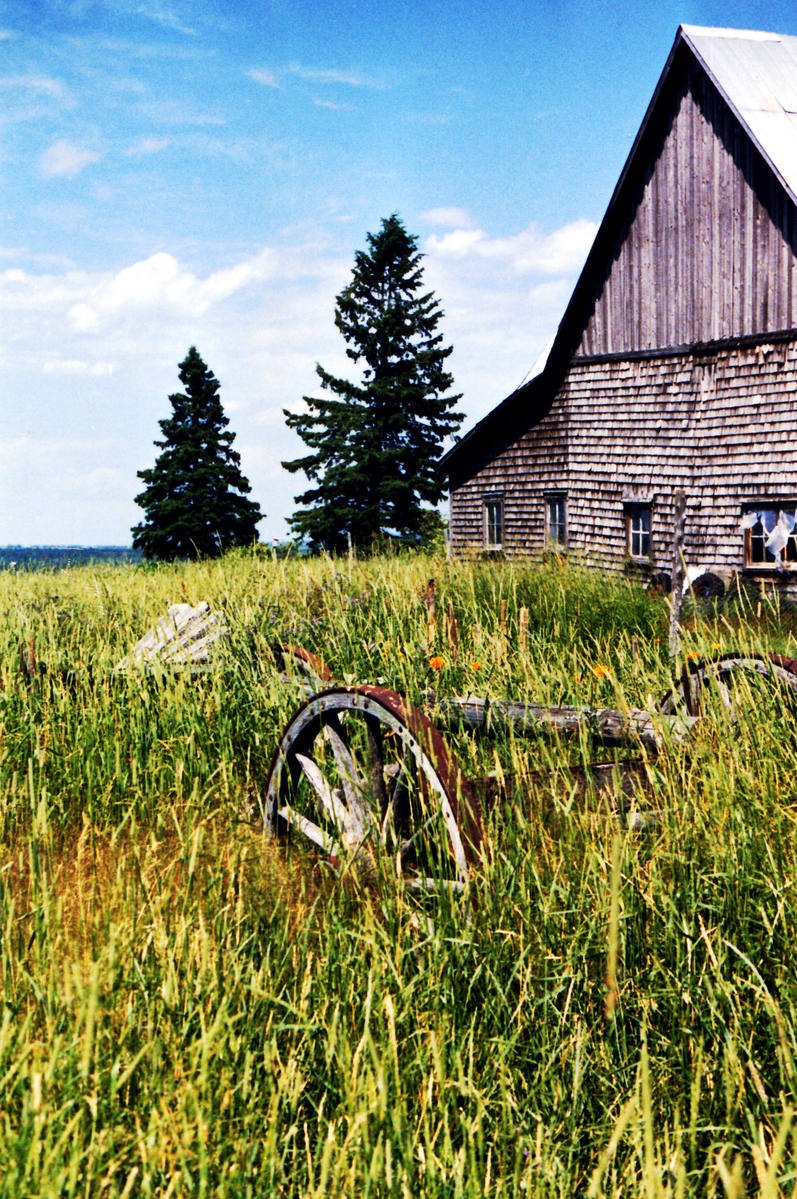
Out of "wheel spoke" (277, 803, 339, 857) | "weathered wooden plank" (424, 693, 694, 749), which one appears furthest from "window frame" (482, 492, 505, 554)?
"wheel spoke" (277, 803, 339, 857)

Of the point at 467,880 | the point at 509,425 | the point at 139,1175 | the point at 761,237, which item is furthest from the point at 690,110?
the point at 139,1175

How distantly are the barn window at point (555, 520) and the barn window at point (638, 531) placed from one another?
7.66 feet

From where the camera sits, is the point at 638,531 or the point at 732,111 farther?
the point at 638,531

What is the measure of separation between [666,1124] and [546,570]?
11.5m

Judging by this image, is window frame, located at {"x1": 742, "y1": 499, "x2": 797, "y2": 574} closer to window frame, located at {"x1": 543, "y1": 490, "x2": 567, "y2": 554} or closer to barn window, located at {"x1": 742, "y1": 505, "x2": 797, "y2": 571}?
barn window, located at {"x1": 742, "y1": 505, "x2": 797, "y2": 571}

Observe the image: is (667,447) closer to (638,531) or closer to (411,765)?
(638,531)

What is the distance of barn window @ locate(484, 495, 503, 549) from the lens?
21797 millimetres

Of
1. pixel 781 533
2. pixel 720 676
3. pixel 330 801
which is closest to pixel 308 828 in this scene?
pixel 330 801

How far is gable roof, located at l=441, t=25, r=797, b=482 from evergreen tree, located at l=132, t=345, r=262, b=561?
644 inches

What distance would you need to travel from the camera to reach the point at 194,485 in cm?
3456

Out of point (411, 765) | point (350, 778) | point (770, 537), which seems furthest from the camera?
point (770, 537)

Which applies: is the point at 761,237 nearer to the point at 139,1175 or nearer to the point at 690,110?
the point at 690,110

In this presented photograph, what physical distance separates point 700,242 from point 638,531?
469cm

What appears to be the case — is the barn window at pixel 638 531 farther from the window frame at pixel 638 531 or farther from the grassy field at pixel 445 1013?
the grassy field at pixel 445 1013
